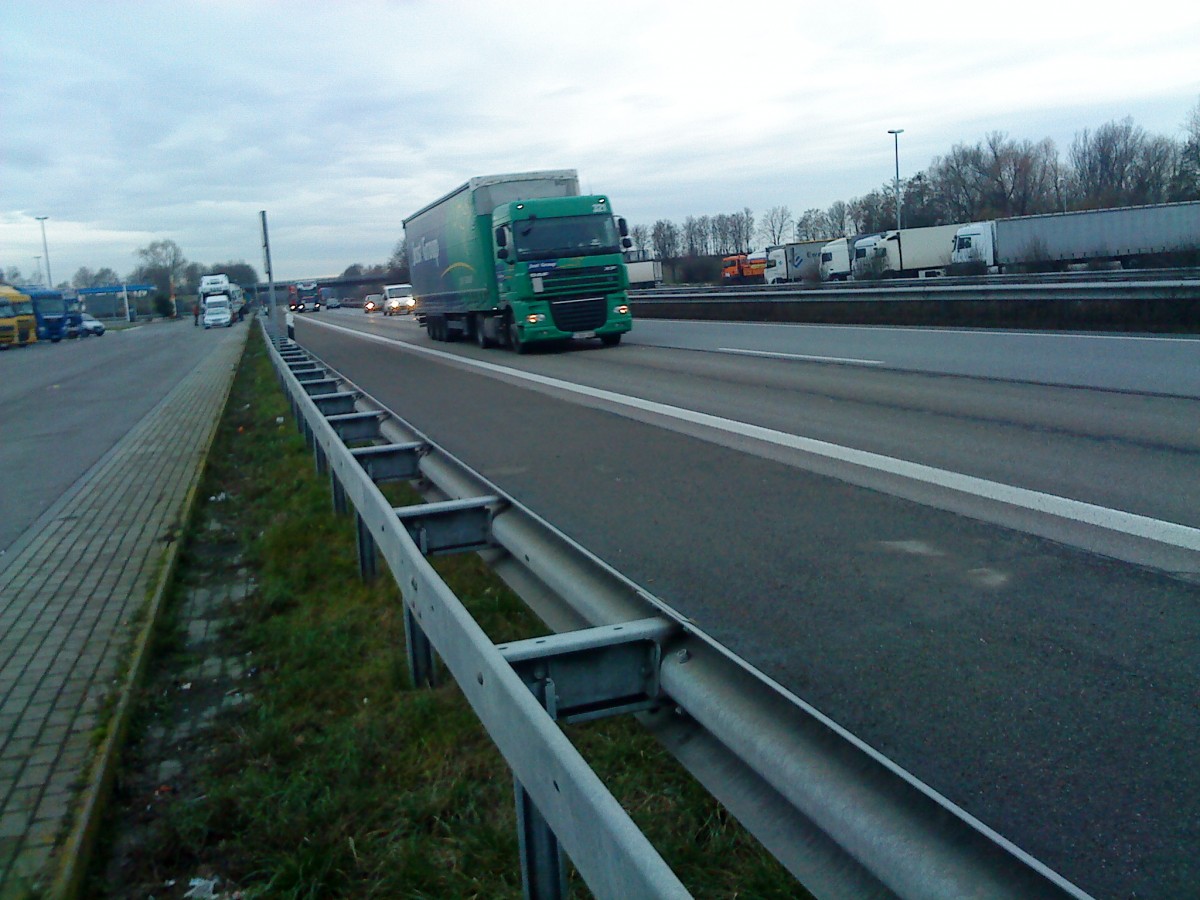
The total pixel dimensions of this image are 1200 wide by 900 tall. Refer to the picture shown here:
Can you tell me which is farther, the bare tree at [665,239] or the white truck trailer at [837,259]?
the bare tree at [665,239]

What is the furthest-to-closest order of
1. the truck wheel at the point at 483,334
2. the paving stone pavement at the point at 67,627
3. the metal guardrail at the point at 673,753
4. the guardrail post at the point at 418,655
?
the truck wheel at the point at 483,334 → the guardrail post at the point at 418,655 → the paving stone pavement at the point at 67,627 → the metal guardrail at the point at 673,753

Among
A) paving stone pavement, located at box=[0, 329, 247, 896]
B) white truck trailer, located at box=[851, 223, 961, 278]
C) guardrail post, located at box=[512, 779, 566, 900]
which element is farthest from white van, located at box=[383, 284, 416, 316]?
guardrail post, located at box=[512, 779, 566, 900]

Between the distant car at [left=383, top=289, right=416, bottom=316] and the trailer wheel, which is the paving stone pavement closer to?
the trailer wheel

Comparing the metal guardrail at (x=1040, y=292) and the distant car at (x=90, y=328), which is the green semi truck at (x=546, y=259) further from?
the distant car at (x=90, y=328)

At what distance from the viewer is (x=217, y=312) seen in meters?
82.3

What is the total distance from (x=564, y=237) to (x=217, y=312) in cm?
6446

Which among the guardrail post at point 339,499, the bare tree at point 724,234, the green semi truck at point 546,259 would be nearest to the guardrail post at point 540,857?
the guardrail post at point 339,499

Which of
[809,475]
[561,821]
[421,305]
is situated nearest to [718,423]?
[809,475]

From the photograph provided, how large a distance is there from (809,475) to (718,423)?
3.13 meters

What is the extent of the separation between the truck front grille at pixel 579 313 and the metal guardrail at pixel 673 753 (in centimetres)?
1954

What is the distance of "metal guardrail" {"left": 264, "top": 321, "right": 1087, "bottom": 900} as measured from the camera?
2193 mm

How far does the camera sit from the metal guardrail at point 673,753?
2.19 meters

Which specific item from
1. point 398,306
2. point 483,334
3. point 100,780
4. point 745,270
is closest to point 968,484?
point 100,780

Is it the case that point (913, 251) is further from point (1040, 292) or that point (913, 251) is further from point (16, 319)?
point (16, 319)
